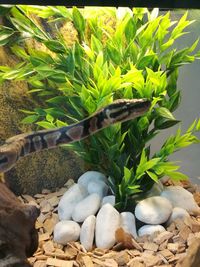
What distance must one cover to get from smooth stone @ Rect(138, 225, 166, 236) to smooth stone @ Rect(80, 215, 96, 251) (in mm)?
184

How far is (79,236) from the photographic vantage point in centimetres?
156

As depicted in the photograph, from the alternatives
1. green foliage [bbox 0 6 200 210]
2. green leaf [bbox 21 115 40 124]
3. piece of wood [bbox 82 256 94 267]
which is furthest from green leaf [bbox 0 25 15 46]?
piece of wood [bbox 82 256 94 267]

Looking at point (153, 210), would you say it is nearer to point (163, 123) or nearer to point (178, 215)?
point (178, 215)

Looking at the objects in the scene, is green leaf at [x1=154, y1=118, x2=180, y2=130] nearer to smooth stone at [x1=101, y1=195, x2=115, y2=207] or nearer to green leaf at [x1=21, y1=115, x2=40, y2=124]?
smooth stone at [x1=101, y1=195, x2=115, y2=207]

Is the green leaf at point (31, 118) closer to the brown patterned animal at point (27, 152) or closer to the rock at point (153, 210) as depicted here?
the brown patterned animal at point (27, 152)

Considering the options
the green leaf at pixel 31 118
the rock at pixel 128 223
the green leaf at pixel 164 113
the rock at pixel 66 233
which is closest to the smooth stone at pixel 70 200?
the rock at pixel 66 233

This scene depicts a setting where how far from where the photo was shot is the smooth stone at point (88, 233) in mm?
1511

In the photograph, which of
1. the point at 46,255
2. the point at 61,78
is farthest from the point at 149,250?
the point at 61,78

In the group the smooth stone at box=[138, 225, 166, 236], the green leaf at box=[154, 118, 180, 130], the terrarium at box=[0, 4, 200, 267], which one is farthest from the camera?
the green leaf at box=[154, 118, 180, 130]

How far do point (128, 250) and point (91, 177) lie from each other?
38 cm

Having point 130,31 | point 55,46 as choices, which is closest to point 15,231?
point 55,46

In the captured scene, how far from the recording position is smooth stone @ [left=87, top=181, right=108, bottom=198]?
66.7 inches

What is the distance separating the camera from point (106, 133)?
1582mm

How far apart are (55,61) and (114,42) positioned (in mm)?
241
